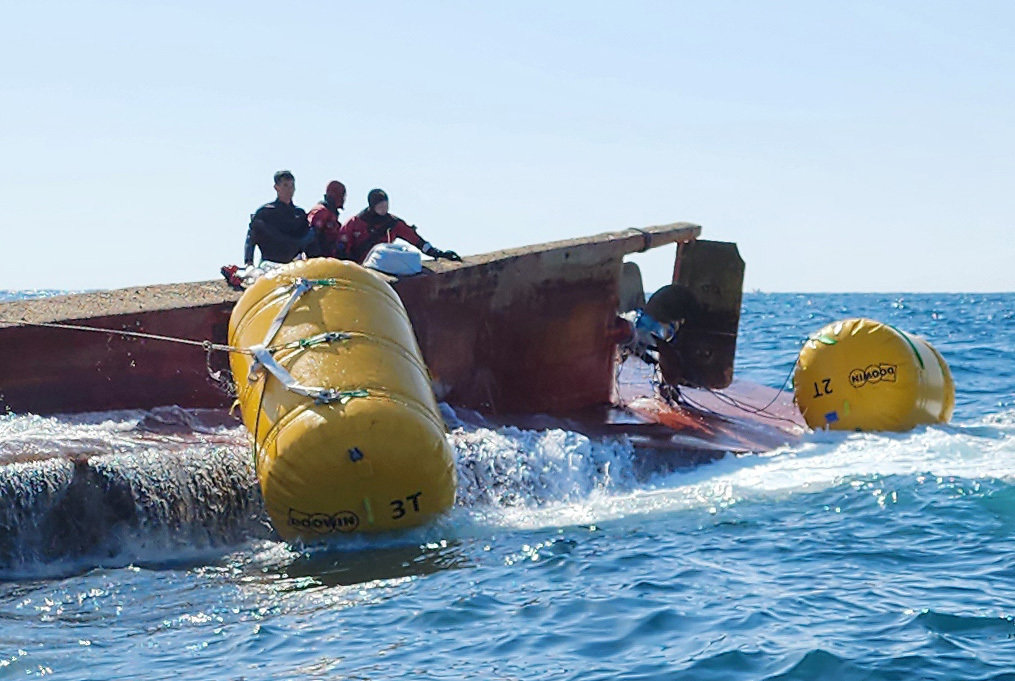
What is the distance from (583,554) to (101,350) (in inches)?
179

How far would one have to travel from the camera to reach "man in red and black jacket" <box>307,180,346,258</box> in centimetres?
1221

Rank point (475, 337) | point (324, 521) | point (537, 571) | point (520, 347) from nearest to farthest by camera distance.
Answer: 1. point (537, 571)
2. point (324, 521)
3. point (475, 337)
4. point (520, 347)

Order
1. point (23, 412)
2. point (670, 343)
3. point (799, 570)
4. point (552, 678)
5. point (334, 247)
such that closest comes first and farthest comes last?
point (552, 678) → point (799, 570) → point (23, 412) → point (334, 247) → point (670, 343)

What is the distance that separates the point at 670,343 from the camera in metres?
13.8

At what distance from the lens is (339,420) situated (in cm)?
764

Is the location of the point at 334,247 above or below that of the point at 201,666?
above

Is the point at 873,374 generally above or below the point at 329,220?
below

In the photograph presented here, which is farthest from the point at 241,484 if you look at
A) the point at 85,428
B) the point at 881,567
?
the point at 881,567

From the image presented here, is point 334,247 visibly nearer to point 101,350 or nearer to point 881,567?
point 101,350

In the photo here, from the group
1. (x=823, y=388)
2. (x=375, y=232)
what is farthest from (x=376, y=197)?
(x=823, y=388)

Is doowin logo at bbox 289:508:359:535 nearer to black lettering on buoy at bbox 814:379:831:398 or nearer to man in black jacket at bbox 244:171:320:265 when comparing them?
man in black jacket at bbox 244:171:320:265

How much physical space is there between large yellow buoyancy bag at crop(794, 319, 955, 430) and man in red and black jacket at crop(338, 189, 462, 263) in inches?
142

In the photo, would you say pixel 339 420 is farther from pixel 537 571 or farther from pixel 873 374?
pixel 873 374

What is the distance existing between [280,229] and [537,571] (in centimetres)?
543
